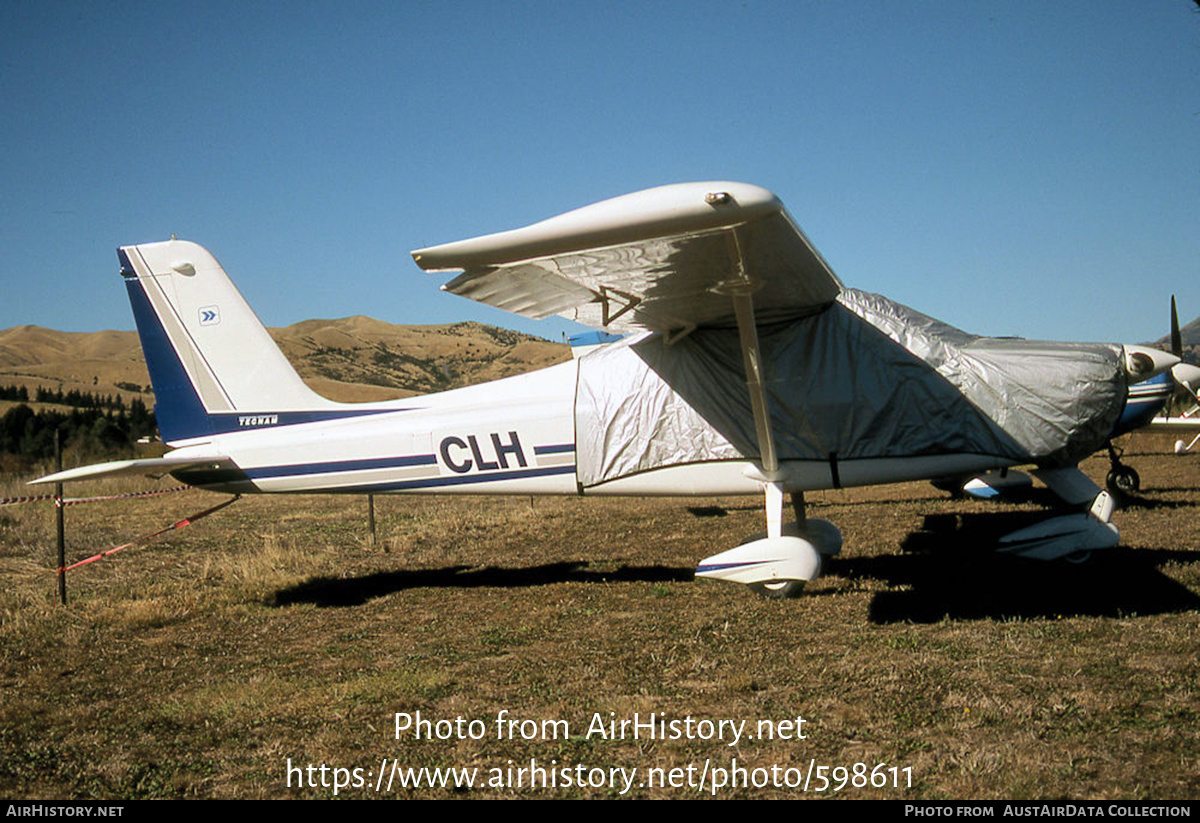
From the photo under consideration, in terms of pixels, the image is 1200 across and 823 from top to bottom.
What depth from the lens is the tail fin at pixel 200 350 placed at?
746 cm

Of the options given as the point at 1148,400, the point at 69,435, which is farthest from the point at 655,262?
the point at 69,435

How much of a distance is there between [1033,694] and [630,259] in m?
3.17

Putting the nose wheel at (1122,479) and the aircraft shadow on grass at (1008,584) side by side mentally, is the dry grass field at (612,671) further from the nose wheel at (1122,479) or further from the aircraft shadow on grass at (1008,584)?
the nose wheel at (1122,479)

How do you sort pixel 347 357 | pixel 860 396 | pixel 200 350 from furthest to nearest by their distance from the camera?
pixel 347 357
pixel 200 350
pixel 860 396

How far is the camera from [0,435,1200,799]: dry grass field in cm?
349

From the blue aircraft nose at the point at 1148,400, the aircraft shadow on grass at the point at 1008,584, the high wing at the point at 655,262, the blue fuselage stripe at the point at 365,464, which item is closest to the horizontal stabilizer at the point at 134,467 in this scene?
the blue fuselage stripe at the point at 365,464

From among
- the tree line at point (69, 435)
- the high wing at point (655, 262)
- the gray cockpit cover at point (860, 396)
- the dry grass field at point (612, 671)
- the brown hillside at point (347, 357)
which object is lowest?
the dry grass field at point (612, 671)

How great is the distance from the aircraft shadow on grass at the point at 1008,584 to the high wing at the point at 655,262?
2368 mm

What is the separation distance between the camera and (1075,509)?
267 inches

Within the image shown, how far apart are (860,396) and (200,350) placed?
19.0 ft

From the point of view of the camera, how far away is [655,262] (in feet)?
16.8

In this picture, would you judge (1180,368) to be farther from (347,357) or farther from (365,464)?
(347,357)

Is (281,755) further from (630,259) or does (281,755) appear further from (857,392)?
(857,392)
